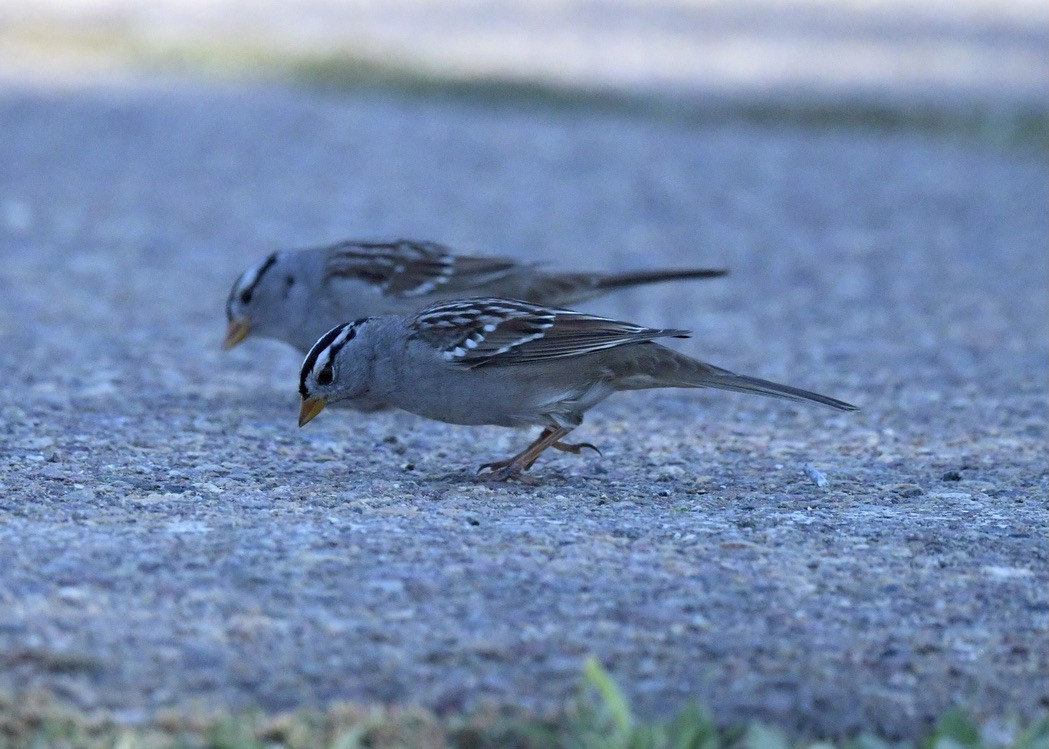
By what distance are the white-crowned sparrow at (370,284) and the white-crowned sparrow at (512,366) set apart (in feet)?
4.25

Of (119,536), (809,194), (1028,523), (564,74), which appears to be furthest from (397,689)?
(564,74)

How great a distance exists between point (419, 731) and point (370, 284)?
3.77 metres

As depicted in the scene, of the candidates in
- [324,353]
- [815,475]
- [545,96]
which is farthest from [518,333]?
[545,96]

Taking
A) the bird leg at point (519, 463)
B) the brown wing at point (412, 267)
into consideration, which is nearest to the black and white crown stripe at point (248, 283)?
the brown wing at point (412, 267)

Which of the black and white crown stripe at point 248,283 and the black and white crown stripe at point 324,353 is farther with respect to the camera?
the black and white crown stripe at point 248,283

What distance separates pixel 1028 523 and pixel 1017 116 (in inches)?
420

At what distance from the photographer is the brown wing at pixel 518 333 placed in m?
5.36

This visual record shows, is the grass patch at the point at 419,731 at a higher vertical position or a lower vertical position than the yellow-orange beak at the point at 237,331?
lower

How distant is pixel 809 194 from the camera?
40.3 ft

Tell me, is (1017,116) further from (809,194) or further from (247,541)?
(247,541)

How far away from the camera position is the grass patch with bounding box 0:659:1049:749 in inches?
129

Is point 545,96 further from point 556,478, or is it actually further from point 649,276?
point 556,478

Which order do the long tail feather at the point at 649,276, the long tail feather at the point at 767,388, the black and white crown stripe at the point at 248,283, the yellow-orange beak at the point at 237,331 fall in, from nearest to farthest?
the long tail feather at the point at 767,388, the long tail feather at the point at 649,276, the black and white crown stripe at the point at 248,283, the yellow-orange beak at the point at 237,331

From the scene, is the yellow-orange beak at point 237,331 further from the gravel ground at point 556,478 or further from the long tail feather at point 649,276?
the long tail feather at point 649,276
